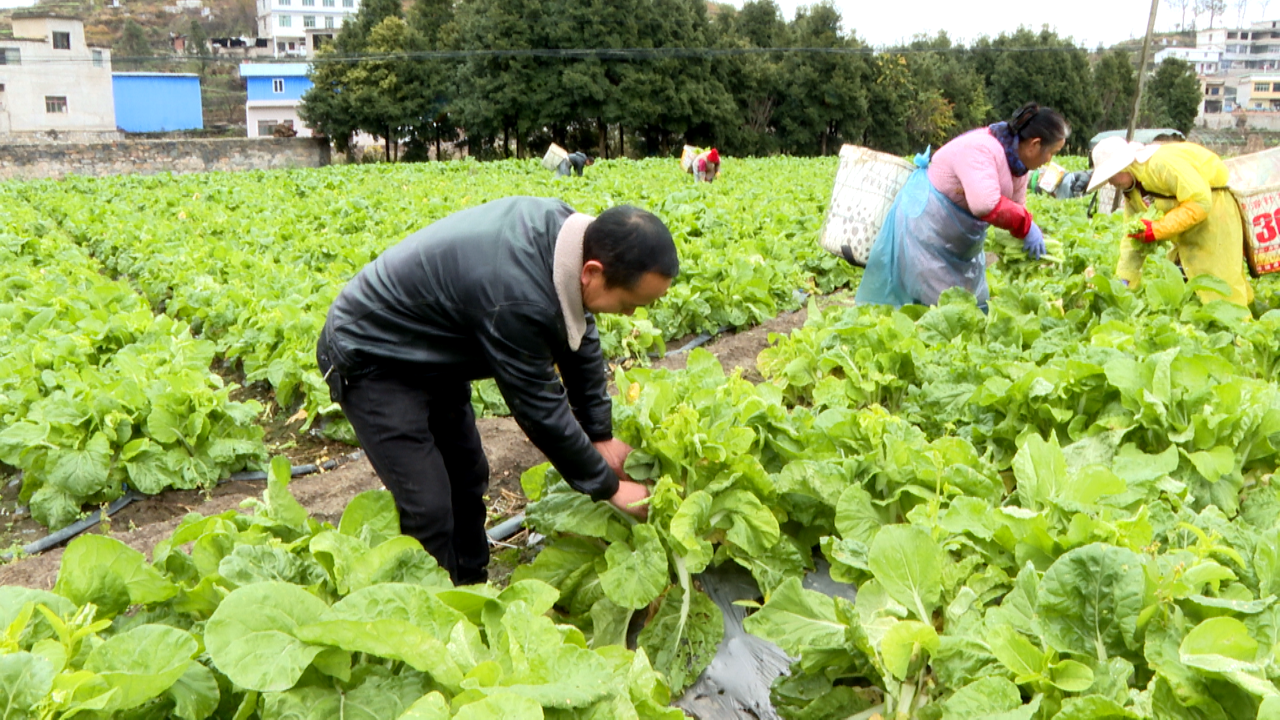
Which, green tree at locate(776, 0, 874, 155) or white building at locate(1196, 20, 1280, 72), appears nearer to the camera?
green tree at locate(776, 0, 874, 155)

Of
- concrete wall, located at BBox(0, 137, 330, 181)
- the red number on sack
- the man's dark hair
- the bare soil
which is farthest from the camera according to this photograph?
concrete wall, located at BBox(0, 137, 330, 181)

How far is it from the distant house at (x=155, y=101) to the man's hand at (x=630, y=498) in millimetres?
57940

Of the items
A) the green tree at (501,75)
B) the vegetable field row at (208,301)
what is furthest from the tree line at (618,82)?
the vegetable field row at (208,301)

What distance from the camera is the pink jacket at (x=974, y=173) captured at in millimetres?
4875

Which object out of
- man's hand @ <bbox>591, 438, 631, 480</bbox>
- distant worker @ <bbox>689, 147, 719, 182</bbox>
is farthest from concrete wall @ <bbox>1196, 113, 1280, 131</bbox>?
man's hand @ <bbox>591, 438, 631, 480</bbox>

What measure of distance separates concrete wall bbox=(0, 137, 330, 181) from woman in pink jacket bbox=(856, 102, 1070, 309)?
29096 millimetres

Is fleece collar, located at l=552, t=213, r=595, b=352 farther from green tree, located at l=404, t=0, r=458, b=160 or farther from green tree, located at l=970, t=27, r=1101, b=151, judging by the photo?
green tree, located at l=970, t=27, r=1101, b=151

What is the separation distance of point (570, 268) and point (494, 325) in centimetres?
25

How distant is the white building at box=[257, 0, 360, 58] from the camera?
93.7 meters

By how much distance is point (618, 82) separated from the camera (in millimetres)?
43219

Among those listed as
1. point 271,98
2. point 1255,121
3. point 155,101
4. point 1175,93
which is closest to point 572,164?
point 155,101

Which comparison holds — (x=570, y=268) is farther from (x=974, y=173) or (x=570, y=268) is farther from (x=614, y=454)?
(x=974, y=173)

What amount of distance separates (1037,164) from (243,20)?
435 ft

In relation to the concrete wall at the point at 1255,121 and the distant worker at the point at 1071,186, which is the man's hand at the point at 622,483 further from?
the concrete wall at the point at 1255,121
